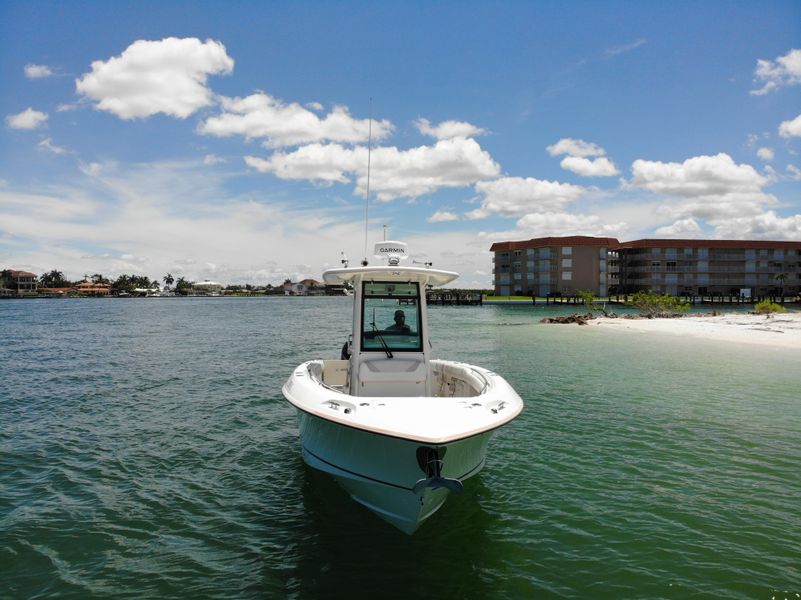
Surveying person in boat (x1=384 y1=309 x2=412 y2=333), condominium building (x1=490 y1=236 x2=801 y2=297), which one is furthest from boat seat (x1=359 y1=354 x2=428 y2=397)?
condominium building (x1=490 y1=236 x2=801 y2=297)

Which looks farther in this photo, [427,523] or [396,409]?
[427,523]

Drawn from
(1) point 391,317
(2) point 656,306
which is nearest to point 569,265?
(2) point 656,306

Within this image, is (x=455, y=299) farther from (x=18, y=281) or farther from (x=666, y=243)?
(x=18, y=281)

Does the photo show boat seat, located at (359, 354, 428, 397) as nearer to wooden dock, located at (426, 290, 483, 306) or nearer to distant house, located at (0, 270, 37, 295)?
wooden dock, located at (426, 290, 483, 306)

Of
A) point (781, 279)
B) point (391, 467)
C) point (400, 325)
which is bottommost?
point (391, 467)

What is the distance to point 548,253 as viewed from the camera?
10169 centimetres

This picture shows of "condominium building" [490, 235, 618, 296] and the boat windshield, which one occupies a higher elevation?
"condominium building" [490, 235, 618, 296]

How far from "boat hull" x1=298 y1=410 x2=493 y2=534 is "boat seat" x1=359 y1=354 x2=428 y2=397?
70.7 inches

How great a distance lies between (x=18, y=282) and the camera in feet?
617

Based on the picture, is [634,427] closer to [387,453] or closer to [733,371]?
[387,453]

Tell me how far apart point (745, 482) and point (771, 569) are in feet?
10.0

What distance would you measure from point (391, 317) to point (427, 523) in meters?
3.72

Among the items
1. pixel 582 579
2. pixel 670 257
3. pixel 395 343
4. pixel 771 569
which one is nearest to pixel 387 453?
pixel 582 579

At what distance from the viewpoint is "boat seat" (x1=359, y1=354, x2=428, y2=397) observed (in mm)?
9047
